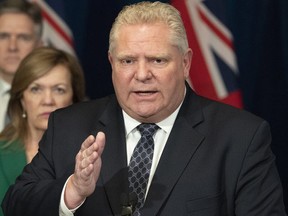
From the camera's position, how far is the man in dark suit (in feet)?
7.53

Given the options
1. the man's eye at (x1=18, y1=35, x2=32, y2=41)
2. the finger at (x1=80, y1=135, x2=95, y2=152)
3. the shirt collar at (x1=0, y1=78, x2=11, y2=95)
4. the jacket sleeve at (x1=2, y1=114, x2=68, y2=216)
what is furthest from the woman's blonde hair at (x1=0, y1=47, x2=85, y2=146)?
the finger at (x1=80, y1=135, x2=95, y2=152)

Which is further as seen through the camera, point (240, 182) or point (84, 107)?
point (84, 107)

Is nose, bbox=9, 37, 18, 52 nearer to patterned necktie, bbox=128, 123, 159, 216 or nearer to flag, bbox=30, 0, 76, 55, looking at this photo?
flag, bbox=30, 0, 76, 55

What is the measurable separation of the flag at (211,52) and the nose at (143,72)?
1.83 meters

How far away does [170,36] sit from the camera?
240 centimetres

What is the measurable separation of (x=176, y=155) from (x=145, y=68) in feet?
1.01

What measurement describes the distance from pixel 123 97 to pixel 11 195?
19.6 inches

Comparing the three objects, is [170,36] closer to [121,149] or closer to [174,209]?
[121,149]

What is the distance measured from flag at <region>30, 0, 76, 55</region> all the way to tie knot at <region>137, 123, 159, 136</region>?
218 centimetres

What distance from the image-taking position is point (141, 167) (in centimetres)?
238

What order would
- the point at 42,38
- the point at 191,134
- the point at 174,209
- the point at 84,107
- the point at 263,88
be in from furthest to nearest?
1. the point at 42,38
2. the point at 263,88
3. the point at 84,107
4. the point at 191,134
5. the point at 174,209

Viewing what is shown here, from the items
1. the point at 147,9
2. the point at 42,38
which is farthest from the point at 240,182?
the point at 42,38

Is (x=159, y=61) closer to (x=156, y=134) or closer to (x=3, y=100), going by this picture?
(x=156, y=134)

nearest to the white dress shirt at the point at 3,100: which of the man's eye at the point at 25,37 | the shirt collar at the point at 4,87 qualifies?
the shirt collar at the point at 4,87
